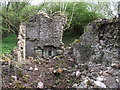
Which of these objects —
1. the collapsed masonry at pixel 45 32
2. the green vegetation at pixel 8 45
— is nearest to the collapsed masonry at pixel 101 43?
the collapsed masonry at pixel 45 32

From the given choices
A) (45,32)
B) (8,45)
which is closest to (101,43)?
(45,32)

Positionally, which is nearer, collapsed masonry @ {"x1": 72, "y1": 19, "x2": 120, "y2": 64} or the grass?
collapsed masonry @ {"x1": 72, "y1": 19, "x2": 120, "y2": 64}

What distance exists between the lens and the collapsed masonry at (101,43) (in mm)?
5434

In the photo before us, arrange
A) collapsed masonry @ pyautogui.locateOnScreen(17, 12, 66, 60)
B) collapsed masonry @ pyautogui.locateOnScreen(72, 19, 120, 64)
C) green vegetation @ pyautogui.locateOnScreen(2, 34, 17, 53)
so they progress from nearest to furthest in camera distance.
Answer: collapsed masonry @ pyautogui.locateOnScreen(72, 19, 120, 64)
collapsed masonry @ pyautogui.locateOnScreen(17, 12, 66, 60)
green vegetation @ pyautogui.locateOnScreen(2, 34, 17, 53)

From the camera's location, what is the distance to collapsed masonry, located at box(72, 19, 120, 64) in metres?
5.43

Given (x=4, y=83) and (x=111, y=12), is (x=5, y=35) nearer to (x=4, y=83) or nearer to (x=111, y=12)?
(x=111, y=12)

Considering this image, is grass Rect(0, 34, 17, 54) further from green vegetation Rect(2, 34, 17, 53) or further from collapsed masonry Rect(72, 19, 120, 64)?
collapsed masonry Rect(72, 19, 120, 64)

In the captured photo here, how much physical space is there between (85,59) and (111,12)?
10278 mm

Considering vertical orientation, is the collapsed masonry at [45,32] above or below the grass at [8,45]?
above

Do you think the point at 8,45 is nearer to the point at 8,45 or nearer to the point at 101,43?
the point at 8,45

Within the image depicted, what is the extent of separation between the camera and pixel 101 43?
6012 millimetres

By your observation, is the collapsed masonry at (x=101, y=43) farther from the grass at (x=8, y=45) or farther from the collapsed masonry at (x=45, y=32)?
the grass at (x=8, y=45)

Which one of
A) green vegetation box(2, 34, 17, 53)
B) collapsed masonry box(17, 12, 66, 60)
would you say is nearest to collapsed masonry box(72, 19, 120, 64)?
collapsed masonry box(17, 12, 66, 60)

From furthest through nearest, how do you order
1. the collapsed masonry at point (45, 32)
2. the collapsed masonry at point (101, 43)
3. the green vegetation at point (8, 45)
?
the green vegetation at point (8, 45)
the collapsed masonry at point (45, 32)
the collapsed masonry at point (101, 43)
